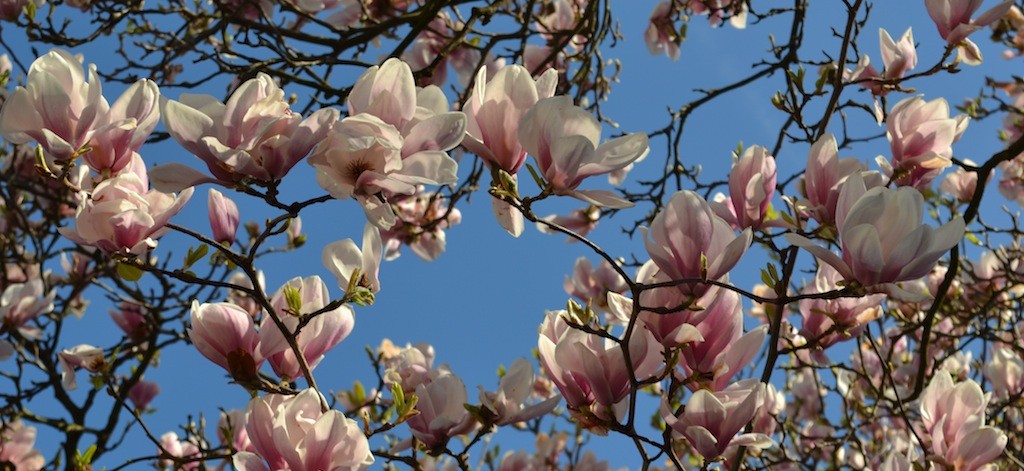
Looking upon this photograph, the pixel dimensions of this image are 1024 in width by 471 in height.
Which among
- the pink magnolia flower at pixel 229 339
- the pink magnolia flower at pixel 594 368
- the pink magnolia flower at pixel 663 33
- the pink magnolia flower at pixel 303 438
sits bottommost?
the pink magnolia flower at pixel 303 438

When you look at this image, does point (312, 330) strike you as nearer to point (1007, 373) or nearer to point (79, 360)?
point (79, 360)

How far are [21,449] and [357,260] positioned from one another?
2.58 metres

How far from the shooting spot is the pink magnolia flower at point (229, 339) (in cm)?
112

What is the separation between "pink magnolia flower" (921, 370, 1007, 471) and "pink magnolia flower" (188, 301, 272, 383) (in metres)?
1.13

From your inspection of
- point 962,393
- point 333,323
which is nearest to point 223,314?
point 333,323

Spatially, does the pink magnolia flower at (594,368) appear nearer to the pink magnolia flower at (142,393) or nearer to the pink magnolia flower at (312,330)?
the pink magnolia flower at (312,330)

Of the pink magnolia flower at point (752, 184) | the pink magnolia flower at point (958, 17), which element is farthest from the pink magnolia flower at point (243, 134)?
the pink magnolia flower at point (958, 17)

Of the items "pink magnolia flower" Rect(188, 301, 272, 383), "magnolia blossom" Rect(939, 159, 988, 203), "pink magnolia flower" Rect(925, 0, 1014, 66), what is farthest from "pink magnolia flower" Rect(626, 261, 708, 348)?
"magnolia blossom" Rect(939, 159, 988, 203)

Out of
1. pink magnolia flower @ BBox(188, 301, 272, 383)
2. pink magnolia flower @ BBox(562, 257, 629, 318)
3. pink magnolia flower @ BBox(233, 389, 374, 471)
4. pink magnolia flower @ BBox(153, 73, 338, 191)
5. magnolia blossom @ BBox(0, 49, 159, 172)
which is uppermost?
pink magnolia flower @ BBox(562, 257, 629, 318)

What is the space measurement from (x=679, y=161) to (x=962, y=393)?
58.7 inches

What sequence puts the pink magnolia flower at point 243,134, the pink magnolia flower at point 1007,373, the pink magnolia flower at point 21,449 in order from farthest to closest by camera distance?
the pink magnolia flower at point 21,449, the pink magnolia flower at point 1007,373, the pink magnolia flower at point 243,134

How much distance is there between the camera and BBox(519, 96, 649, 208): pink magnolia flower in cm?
99

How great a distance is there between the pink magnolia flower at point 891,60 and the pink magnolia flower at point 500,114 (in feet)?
4.02

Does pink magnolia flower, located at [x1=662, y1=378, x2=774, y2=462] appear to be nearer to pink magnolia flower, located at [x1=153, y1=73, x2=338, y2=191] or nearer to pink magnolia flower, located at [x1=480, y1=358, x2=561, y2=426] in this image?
pink magnolia flower, located at [x1=480, y1=358, x2=561, y2=426]
